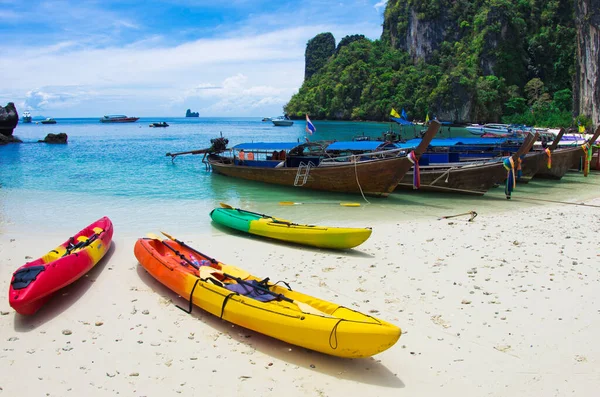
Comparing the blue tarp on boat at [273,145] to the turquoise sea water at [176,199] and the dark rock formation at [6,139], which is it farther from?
the dark rock formation at [6,139]

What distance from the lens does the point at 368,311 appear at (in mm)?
7070

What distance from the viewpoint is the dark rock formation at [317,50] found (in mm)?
170250

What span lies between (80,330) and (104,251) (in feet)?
11.3

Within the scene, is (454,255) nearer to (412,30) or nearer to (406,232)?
(406,232)

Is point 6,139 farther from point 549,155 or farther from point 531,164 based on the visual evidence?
point 549,155

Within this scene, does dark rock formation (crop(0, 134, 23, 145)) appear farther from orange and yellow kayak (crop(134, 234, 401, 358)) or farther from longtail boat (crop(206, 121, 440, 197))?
orange and yellow kayak (crop(134, 234, 401, 358))

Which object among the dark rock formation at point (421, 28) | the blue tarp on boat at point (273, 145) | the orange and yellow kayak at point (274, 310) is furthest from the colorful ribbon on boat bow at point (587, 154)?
the dark rock formation at point (421, 28)

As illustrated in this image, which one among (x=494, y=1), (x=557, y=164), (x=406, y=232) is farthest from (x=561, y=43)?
(x=406, y=232)

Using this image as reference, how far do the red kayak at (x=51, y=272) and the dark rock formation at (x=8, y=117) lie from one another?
5693 centimetres

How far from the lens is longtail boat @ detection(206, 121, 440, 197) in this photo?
55.1 ft

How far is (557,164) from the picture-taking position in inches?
894

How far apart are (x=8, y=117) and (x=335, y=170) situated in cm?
5443

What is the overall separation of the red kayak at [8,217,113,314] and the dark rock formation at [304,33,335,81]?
167m

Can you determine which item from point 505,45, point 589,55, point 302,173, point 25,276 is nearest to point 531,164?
point 302,173
